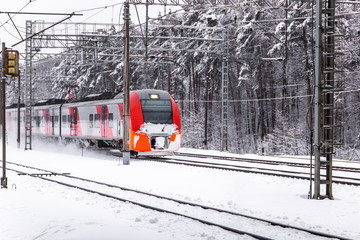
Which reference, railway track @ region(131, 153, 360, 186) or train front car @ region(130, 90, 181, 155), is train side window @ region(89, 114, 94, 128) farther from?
railway track @ region(131, 153, 360, 186)

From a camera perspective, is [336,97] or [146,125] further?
Result: [336,97]

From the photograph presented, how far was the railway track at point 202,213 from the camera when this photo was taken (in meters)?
9.19

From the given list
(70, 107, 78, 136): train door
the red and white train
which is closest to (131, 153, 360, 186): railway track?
the red and white train

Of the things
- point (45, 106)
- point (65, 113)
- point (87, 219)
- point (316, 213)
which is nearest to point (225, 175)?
point (316, 213)

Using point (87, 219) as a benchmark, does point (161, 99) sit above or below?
above

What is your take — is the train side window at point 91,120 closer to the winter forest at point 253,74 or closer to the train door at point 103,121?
the train door at point 103,121

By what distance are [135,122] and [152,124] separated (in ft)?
2.55

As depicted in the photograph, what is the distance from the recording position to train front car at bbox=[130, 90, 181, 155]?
2456cm

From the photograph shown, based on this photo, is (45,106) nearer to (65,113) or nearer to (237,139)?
(65,113)

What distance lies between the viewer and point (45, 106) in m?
38.5

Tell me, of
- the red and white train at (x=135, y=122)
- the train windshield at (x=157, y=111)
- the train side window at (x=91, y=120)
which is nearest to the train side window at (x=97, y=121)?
the red and white train at (x=135, y=122)

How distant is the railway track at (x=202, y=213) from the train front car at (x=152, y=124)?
25.8 feet

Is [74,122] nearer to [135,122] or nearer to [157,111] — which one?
[157,111]

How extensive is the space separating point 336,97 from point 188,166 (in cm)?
1635
